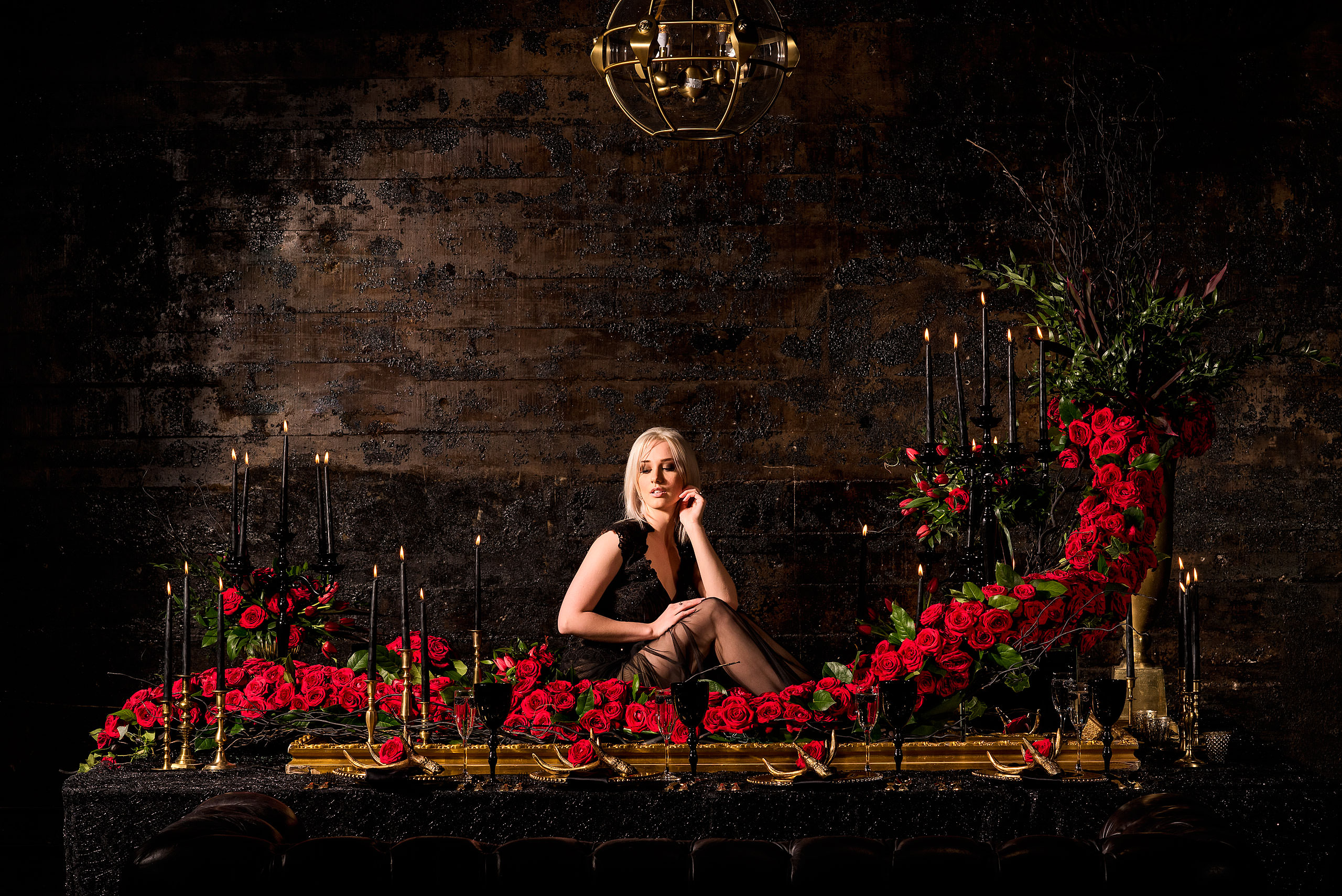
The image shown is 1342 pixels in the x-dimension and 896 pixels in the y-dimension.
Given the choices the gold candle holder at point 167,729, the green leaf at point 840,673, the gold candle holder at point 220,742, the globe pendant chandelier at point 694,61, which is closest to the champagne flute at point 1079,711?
the green leaf at point 840,673

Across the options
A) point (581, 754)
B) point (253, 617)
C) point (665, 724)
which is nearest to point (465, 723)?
point (581, 754)

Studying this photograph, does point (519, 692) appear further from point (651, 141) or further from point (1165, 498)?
point (651, 141)

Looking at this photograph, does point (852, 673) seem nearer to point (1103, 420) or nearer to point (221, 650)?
point (1103, 420)

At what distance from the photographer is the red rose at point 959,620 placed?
2441mm

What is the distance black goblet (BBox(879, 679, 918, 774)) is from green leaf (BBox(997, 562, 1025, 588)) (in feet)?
1.34

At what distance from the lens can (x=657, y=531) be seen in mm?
3525

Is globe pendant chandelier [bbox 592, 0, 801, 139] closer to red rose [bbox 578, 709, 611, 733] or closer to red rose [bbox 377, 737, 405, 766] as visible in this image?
red rose [bbox 578, 709, 611, 733]

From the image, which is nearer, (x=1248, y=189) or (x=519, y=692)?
(x=519, y=692)

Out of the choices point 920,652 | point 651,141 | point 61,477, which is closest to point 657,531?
point 920,652

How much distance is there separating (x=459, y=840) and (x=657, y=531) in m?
1.94

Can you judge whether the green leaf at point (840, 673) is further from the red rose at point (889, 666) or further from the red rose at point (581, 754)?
the red rose at point (581, 754)

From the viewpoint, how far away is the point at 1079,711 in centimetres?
232

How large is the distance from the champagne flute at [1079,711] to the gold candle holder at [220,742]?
1809 millimetres

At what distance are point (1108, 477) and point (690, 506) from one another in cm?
124
